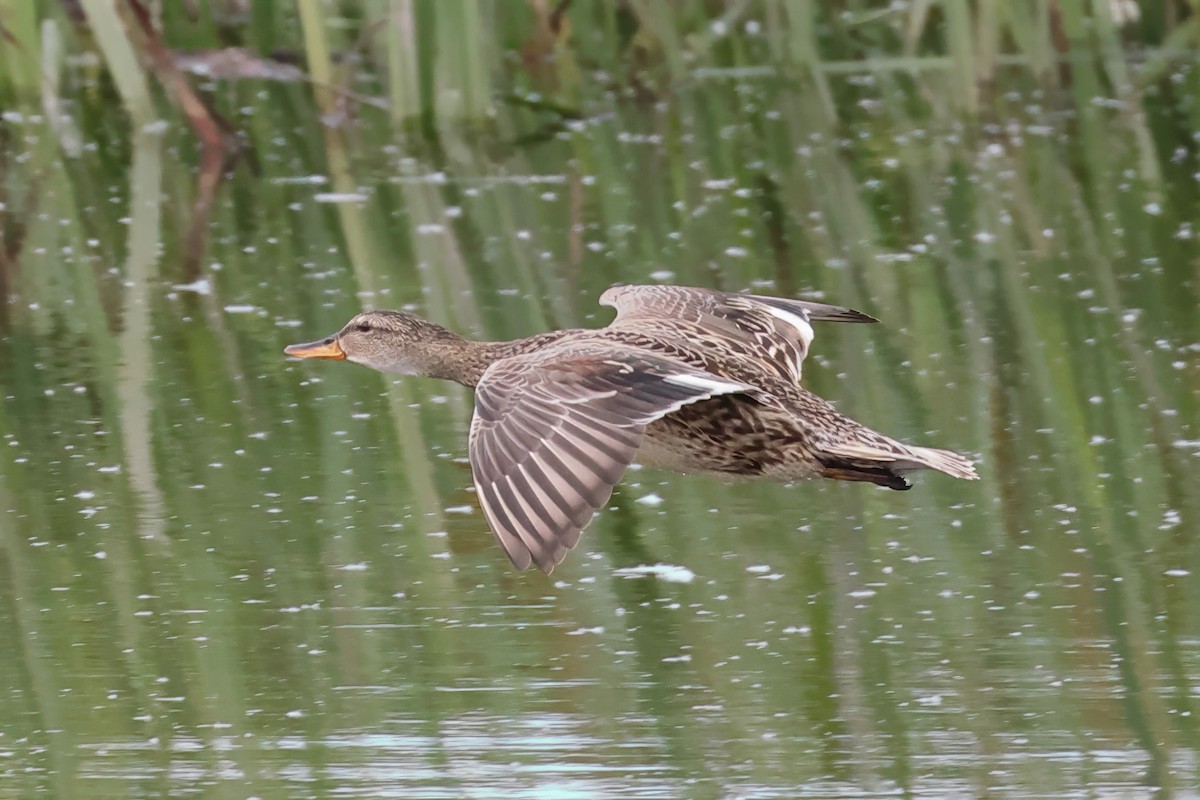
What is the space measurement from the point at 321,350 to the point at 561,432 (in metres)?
1.80

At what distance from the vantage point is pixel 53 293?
852cm

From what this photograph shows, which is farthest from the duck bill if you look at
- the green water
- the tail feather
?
the tail feather

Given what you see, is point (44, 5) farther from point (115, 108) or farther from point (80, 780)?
point (80, 780)

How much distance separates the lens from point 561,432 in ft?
15.9

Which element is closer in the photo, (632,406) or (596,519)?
(632,406)

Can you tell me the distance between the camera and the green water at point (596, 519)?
14.7ft

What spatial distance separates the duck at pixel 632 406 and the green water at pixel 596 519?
1.00 ft

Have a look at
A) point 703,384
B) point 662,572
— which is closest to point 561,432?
point 703,384

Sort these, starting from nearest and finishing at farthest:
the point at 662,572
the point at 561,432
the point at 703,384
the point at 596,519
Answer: the point at 561,432 → the point at 703,384 → the point at 662,572 → the point at 596,519

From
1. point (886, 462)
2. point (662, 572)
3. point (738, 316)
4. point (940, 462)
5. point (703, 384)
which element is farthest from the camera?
point (738, 316)

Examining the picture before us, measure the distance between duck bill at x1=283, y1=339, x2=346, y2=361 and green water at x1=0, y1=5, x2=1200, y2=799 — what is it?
0.29 meters

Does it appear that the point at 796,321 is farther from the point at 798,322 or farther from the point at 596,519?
the point at 596,519

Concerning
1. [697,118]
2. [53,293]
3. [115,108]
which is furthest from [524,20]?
[53,293]

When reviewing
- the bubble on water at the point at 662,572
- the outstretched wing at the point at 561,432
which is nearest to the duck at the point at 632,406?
the outstretched wing at the point at 561,432
